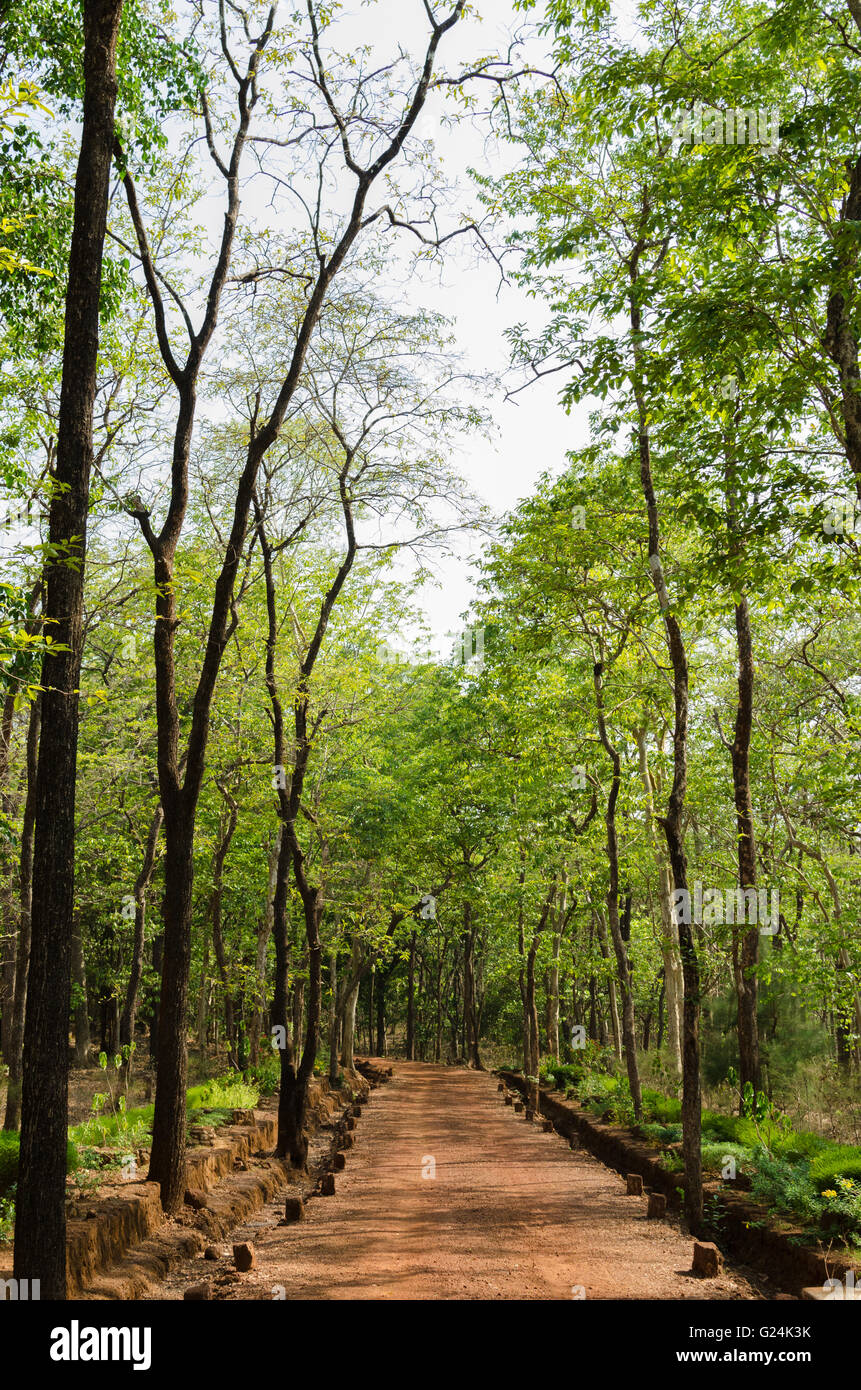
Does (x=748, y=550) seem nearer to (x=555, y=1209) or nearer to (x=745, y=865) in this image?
(x=745, y=865)

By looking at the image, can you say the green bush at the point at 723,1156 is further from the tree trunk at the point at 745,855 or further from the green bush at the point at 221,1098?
the green bush at the point at 221,1098

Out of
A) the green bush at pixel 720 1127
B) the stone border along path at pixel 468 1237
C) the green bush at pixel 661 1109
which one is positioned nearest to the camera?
the stone border along path at pixel 468 1237

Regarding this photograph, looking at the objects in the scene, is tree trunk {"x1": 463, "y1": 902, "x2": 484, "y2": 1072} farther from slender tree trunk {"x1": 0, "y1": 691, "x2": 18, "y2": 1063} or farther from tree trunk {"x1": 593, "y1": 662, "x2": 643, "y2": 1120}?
tree trunk {"x1": 593, "y1": 662, "x2": 643, "y2": 1120}

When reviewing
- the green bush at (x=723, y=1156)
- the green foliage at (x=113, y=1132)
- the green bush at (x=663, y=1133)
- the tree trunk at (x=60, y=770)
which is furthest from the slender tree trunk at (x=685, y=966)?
the green foliage at (x=113, y=1132)

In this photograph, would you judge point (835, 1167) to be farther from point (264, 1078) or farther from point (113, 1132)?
point (264, 1078)

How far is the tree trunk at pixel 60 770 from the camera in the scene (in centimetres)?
541

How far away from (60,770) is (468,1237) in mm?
6815

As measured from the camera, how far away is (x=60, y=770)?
5.79 metres

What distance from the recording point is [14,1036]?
17656 millimetres

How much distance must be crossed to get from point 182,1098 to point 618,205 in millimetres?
12027

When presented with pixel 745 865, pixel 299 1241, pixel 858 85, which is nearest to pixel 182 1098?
pixel 299 1241

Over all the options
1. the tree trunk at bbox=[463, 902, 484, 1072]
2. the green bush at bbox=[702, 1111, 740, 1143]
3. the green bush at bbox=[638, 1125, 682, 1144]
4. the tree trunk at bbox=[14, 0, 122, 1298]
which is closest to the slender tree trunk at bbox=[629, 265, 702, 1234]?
the green bush at bbox=[702, 1111, 740, 1143]

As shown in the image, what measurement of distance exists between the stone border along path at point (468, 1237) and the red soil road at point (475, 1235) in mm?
18

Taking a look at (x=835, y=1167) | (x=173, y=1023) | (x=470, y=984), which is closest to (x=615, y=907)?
(x=835, y=1167)
